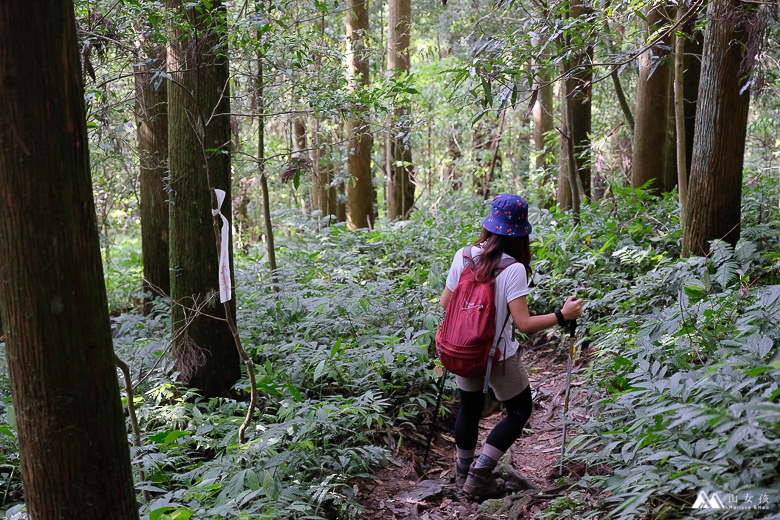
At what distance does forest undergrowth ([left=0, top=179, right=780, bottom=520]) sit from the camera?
2.78 meters

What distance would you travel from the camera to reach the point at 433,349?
617 centimetres

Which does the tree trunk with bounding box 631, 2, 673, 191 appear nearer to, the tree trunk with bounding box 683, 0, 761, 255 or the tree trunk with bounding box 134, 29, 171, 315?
the tree trunk with bounding box 683, 0, 761, 255

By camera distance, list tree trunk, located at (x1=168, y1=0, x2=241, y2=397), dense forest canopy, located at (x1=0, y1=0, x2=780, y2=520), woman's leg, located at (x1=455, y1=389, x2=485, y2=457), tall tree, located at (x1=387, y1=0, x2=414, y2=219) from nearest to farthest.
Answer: dense forest canopy, located at (x1=0, y1=0, x2=780, y2=520)
woman's leg, located at (x1=455, y1=389, x2=485, y2=457)
tree trunk, located at (x1=168, y1=0, x2=241, y2=397)
tall tree, located at (x1=387, y1=0, x2=414, y2=219)

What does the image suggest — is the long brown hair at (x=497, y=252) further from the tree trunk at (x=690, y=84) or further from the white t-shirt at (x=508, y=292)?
the tree trunk at (x=690, y=84)

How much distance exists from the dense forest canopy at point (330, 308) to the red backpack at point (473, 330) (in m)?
0.86

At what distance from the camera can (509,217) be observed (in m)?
3.91

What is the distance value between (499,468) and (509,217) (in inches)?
78.2

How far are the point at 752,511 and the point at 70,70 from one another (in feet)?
10.6

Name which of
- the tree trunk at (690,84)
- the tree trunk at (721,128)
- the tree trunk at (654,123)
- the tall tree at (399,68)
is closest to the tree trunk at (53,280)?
the tree trunk at (721,128)

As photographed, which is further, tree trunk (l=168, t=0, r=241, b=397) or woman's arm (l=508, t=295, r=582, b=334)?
tree trunk (l=168, t=0, r=241, b=397)

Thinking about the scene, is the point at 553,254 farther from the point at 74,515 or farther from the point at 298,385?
the point at 74,515

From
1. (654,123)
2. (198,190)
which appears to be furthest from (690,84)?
(198,190)

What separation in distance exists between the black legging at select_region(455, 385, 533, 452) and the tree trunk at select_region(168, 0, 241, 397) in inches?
100

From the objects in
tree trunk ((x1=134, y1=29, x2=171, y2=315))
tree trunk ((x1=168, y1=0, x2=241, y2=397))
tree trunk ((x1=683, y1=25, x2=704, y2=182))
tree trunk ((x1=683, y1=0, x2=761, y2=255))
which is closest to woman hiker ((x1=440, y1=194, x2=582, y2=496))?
tree trunk ((x1=168, y1=0, x2=241, y2=397))
